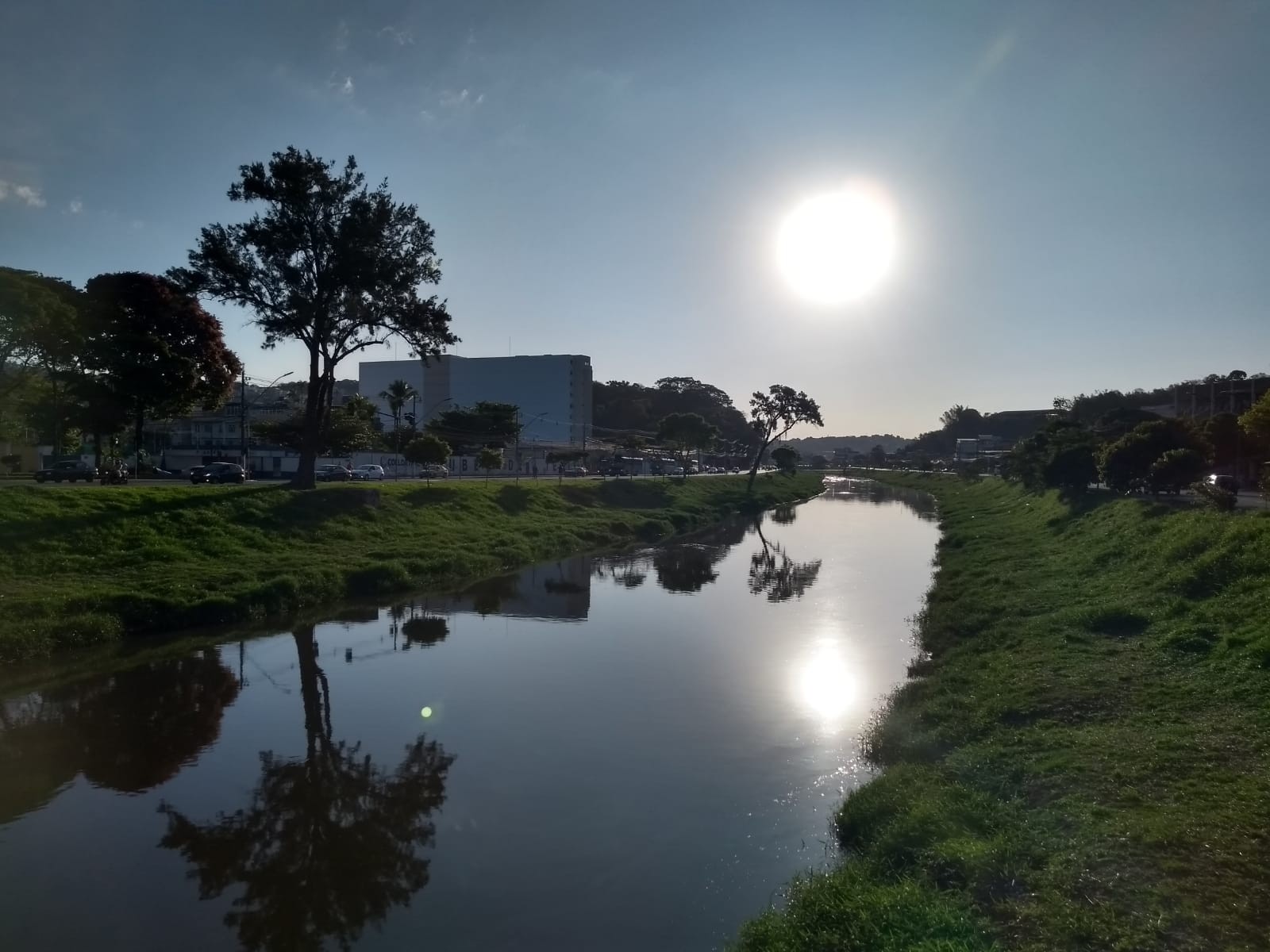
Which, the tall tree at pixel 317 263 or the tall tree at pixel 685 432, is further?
the tall tree at pixel 685 432

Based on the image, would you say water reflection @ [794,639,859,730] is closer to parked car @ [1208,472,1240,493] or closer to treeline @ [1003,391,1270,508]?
treeline @ [1003,391,1270,508]

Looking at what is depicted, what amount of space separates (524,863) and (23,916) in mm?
4527

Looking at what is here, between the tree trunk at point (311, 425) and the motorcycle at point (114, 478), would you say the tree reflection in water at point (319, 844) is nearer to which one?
the tree trunk at point (311, 425)

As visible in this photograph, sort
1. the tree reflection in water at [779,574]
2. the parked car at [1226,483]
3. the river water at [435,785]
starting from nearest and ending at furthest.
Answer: the river water at [435,785]
the parked car at [1226,483]
the tree reflection in water at [779,574]

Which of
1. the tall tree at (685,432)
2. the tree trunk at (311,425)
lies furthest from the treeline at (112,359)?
the tall tree at (685,432)

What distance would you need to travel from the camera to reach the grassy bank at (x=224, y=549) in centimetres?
1894

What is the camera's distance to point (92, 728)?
13.6 meters

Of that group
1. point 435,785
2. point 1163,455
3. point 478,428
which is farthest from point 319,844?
point 478,428

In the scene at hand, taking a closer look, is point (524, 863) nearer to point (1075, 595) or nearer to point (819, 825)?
point (819, 825)

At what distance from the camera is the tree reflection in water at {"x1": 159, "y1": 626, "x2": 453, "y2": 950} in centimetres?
827

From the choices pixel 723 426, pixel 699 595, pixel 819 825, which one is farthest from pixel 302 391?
pixel 819 825

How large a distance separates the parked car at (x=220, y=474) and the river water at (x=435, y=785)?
23588 millimetres

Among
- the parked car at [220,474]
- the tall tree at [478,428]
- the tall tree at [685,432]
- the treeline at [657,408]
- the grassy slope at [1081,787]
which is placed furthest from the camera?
the treeline at [657,408]

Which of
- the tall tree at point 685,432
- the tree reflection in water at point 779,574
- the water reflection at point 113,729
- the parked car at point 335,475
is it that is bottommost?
the tree reflection in water at point 779,574
